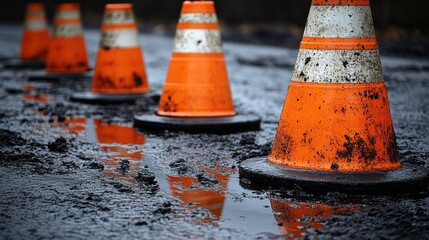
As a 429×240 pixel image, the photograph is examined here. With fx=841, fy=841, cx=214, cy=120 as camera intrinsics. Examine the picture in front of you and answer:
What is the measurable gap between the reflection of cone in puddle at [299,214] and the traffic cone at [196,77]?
111 inches

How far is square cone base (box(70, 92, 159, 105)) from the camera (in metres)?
8.88

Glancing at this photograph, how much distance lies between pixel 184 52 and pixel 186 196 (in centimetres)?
295

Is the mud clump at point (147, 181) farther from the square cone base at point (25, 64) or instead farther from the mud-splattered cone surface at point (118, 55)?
the square cone base at point (25, 64)

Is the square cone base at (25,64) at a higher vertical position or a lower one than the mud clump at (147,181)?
lower

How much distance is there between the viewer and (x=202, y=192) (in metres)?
4.58

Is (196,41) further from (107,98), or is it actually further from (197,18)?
(107,98)

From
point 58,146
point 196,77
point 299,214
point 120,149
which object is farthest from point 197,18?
point 299,214

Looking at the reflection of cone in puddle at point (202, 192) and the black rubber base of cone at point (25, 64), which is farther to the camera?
the black rubber base of cone at point (25, 64)

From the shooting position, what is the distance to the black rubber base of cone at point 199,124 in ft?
22.5

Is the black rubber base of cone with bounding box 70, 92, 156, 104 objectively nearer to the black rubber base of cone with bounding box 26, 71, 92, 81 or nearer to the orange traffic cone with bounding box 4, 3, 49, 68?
the black rubber base of cone with bounding box 26, 71, 92, 81

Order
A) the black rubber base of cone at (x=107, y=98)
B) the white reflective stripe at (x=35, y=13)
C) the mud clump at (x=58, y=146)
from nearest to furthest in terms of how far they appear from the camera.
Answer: the mud clump at (x=58, y=146) < the black rubber base of cone at (x=107, y=98) < the white reflective stripe at (x=35, y=13)

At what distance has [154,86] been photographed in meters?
11.1

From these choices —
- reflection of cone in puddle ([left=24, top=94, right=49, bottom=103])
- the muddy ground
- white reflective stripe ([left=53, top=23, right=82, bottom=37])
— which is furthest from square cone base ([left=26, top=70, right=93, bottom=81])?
the muddy ground

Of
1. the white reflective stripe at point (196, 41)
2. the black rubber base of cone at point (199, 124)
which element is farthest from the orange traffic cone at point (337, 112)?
the white reflective stripe at point (196, 41)
